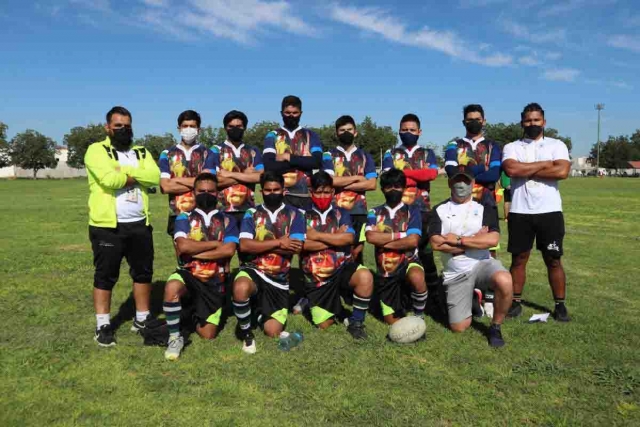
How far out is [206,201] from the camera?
5766 mm

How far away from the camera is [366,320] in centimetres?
654

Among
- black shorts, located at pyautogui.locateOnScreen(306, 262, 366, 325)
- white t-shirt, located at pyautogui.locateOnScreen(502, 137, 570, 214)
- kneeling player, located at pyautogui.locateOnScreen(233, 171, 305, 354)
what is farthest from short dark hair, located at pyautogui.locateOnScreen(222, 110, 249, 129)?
white t-shirt, located at pyautogui.locateOnScreen(502, 137, 570, 214)

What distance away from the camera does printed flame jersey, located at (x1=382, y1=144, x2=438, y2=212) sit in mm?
6844

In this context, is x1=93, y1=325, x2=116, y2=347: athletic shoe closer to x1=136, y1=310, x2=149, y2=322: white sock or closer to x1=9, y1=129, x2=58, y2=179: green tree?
x1=136, y1=310, x2=149, y2=322: white sock

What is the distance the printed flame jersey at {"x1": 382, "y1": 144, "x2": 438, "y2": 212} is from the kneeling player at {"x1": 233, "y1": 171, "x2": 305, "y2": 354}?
1658mm

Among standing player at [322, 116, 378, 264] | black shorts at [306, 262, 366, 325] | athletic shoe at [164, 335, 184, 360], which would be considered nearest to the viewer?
athletic shoe at [164, 335, 184, 360]

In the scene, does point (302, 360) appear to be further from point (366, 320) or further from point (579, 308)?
point (579, 308)

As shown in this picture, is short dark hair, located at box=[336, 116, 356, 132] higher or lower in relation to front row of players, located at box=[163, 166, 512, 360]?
higher

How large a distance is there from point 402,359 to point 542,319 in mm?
2355

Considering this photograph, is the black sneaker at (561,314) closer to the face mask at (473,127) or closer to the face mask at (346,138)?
the face mask at (473,127)

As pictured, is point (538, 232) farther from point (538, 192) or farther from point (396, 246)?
point (396, 246)

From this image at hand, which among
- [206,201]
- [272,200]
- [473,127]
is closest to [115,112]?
[206,201]

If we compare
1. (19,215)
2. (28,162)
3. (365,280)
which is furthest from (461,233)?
(28,162)

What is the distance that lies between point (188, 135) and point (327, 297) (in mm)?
2772
